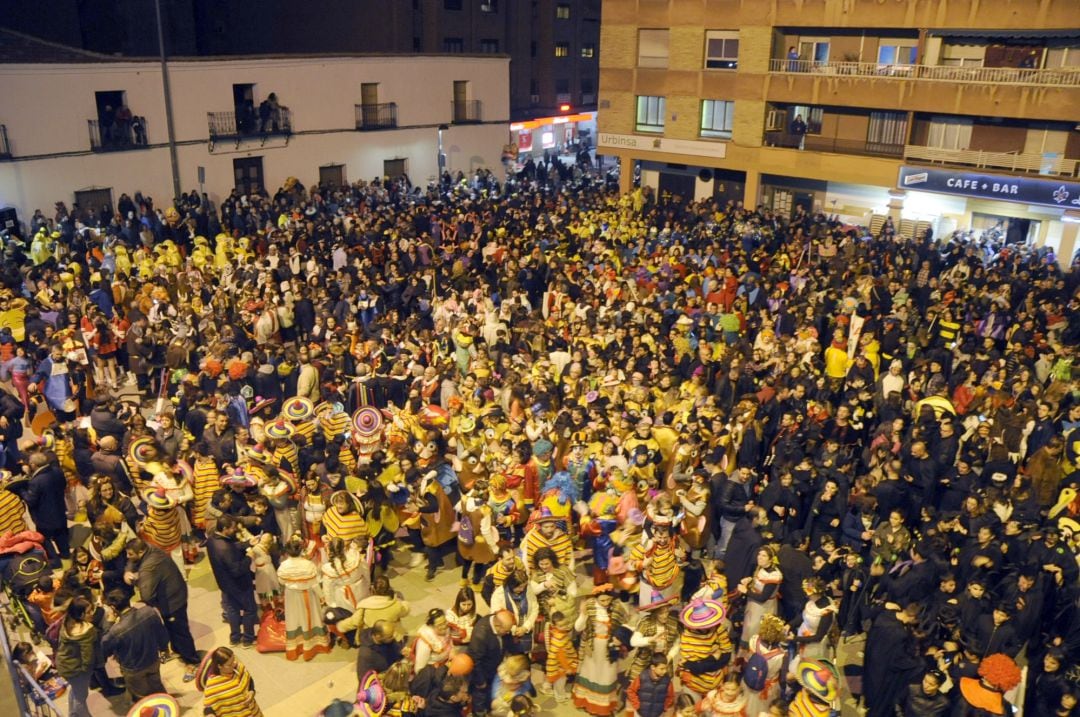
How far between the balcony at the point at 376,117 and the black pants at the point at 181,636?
28931mm

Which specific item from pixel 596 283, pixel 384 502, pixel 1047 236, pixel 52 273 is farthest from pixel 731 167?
pixel 384 502

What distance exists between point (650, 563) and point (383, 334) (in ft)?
23.1

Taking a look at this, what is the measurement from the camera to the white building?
2617cm

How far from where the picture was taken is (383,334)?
14.1m

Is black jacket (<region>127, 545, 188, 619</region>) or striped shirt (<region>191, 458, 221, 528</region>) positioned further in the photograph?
striped shirt (<region>191, 458, 221, 528</region>)

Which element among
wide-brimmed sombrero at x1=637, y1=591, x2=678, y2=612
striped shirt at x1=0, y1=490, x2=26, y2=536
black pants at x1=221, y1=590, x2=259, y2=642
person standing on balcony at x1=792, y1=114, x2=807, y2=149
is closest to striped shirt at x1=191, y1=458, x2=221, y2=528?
black pants at x1=221, y1=590, x2=259, y2=642

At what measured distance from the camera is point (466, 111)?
125 feet

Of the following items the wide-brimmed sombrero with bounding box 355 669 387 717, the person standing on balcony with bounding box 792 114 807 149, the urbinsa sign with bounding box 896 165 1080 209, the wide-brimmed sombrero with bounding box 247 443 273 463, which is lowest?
the wide-brimmed sombrero with bounding box 355 669 387 717

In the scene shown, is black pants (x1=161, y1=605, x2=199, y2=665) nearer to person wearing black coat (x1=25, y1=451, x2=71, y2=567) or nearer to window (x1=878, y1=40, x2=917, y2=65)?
person wearing black coat (x1=25, y1=451, x2=71, y2=567)

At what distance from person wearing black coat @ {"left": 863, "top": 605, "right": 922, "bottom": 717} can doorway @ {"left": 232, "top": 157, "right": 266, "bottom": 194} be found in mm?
28996

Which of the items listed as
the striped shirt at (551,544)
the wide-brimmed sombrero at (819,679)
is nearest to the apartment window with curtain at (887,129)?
the striped shirt at (551,544)

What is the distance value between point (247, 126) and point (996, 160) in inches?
1020

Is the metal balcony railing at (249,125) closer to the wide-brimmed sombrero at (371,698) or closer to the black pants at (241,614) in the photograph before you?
the black pants at (241,614)

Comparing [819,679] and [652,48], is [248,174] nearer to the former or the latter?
[652,48]
